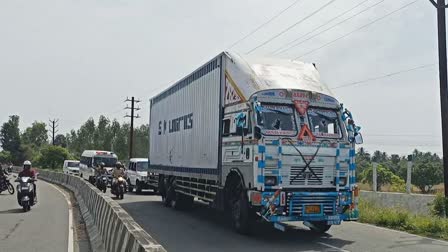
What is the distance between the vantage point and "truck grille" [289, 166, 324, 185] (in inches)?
480

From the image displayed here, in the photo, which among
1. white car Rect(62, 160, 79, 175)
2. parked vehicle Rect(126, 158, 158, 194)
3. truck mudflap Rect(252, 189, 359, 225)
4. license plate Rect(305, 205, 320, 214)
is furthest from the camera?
white car Rect(62, 160, 79, 175)

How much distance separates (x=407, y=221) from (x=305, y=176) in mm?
4428

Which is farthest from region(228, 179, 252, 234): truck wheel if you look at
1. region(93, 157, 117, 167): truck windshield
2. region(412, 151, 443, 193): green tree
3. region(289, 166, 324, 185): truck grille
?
region(412, 151, 443, 193): green tree

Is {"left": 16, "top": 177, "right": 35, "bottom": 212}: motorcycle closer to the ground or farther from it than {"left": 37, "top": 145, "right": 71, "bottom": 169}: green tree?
closer to the ground

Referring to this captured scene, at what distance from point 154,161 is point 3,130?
11115 cm

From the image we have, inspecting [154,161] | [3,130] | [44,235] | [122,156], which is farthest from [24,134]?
[44,235]

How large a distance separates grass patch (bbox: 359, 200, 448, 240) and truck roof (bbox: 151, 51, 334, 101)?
4347mm

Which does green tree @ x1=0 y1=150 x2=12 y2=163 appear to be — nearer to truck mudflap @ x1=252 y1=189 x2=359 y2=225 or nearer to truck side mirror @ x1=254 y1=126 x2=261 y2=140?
truck side mirror @ x1=254 y1=126 x2=261 y2=140

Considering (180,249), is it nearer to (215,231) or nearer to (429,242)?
(215,231)

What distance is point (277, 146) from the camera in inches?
475

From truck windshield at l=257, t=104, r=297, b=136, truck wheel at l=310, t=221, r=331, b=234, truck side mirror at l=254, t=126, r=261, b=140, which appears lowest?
truck wheel at l=310, t=221, r=331, b=234

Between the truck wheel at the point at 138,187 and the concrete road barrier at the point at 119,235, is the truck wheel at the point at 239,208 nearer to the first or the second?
the concrete road barrier at the point at 119,235

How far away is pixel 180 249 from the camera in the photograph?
35.9 feet

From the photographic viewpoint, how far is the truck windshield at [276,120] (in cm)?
1220
